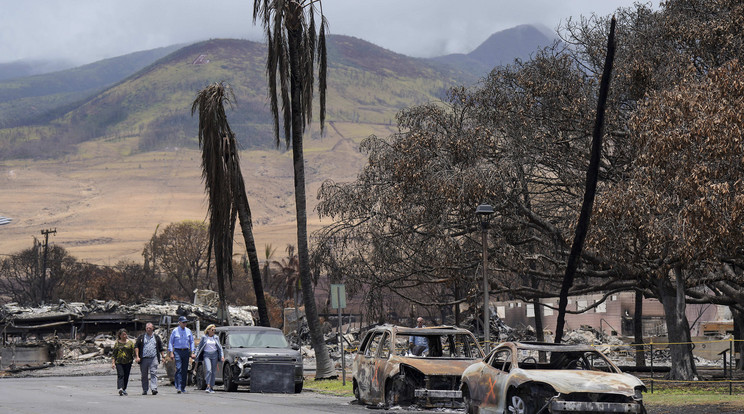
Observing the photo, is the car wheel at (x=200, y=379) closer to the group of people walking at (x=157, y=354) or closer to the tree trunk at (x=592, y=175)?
the group of people walking at (x=157, y=354)

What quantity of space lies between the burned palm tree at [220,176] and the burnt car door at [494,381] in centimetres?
2200

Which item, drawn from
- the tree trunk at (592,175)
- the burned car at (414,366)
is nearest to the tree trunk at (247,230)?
the tree trunk at (592,175)

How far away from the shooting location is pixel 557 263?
30109mm

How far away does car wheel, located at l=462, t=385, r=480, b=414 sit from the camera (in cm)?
1532

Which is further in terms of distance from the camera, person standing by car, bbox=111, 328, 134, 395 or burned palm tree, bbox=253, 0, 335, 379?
burned palm tree, bbox=253, 0, 335, 379

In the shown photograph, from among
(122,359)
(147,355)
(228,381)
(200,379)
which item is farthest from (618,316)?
(122,359)

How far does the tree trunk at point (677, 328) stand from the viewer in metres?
29.0

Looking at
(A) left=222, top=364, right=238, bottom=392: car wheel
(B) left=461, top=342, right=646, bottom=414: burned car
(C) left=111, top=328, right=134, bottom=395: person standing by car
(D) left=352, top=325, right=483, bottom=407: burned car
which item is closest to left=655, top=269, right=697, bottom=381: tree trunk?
(D) left=352, top=325, right=483, bottom=407: burned car

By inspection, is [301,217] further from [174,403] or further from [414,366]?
[414,366]

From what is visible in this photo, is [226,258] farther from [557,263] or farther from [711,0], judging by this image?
[711,0]

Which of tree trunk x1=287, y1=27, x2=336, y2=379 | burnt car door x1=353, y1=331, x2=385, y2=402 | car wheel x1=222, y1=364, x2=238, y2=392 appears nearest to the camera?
burnt car door x1=353, y1=331, x2=385, y2=402

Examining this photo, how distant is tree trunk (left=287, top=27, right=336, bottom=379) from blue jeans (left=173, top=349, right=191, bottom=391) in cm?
681

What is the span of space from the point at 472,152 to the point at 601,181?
4.81m

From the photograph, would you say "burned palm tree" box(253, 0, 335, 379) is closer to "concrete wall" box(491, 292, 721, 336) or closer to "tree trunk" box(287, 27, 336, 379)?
"tree trunk" box(287, 27, 336, 379)
